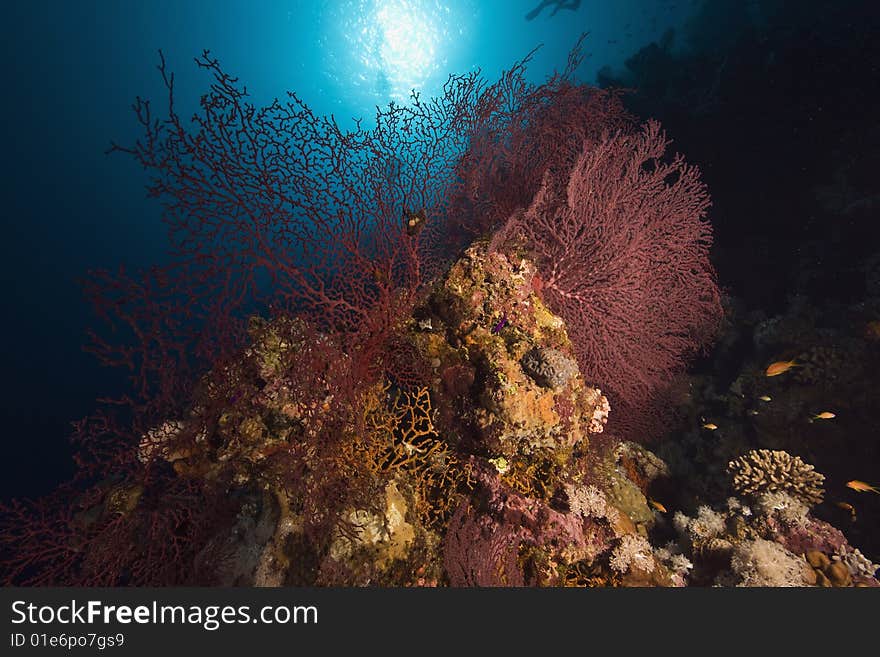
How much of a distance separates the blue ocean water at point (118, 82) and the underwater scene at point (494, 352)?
2129 centimetres

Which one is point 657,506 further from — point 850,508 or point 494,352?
point 494,352

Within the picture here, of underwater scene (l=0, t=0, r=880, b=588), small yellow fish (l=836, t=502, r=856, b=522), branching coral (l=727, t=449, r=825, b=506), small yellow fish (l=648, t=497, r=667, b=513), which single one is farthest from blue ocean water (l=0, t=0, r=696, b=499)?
small yellow fish (l=648, t=497, r=667, b=513)

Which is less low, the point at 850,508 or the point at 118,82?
the point at 118,82

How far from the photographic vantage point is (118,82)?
37.2 meters

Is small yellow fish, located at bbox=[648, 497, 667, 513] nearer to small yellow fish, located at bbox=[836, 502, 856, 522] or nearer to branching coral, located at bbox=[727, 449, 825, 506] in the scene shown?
branching coral, located at bbox=[727, 449, 825, 506]

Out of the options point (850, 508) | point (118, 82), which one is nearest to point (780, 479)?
point (850, 508)

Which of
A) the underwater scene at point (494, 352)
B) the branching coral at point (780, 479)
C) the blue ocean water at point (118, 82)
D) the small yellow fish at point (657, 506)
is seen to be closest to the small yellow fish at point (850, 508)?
the underwater scene at point (494, 352)

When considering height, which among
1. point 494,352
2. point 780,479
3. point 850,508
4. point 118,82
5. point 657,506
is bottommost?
point 657,506

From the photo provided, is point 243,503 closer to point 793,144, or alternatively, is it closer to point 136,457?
point 136,457

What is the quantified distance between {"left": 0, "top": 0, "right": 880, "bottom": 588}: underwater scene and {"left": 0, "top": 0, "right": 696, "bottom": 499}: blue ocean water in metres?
21.3

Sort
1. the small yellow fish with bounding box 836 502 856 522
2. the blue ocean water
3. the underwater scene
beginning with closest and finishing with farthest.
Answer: the underwater scene < the small yellow fish with bounding box 836 502 856 522 < the blue ocean water

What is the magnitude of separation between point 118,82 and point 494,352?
2141 inches

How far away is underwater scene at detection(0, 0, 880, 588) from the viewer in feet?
11.2

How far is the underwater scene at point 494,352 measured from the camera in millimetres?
3406
